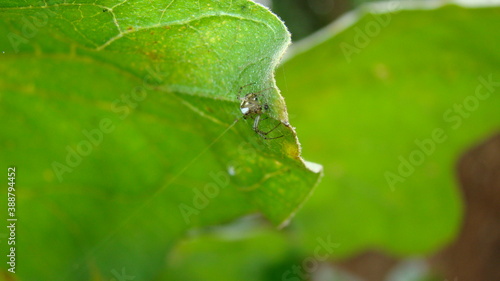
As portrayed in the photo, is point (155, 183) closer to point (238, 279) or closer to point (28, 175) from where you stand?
point (28, 175)

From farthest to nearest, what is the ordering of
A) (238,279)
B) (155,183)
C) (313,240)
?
(313,240), (238,279), (155,183)

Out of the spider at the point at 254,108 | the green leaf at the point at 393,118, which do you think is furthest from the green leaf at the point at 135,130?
the green leaf at the point at 393,118

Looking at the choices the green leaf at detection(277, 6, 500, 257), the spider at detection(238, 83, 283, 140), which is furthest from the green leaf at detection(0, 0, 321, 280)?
the green leaf at detection(277, 6, 500, 257)

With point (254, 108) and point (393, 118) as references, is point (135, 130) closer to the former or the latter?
point (254, 108)

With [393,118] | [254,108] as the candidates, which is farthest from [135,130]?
[393,118]

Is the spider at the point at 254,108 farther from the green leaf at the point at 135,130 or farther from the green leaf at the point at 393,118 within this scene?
the green leaf at the point at 393,118

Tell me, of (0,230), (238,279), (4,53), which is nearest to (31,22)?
(4,53)
